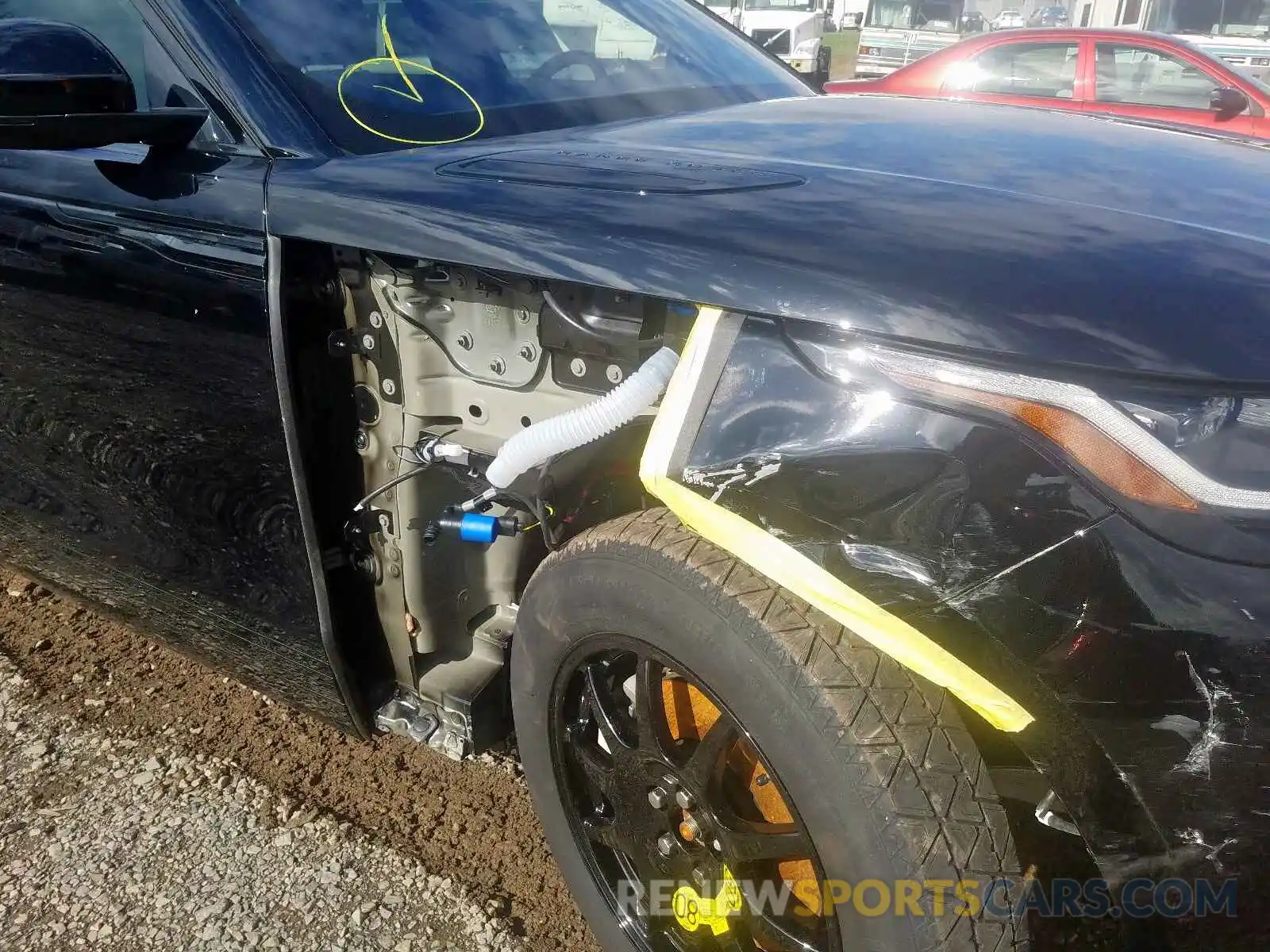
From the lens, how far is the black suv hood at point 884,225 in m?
1.08

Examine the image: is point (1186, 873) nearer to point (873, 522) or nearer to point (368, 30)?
point (873, 522)

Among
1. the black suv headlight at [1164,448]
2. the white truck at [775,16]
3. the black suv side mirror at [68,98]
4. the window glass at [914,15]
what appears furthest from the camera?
the window glass at [914,15]

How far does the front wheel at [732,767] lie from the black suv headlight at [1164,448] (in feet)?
1.09

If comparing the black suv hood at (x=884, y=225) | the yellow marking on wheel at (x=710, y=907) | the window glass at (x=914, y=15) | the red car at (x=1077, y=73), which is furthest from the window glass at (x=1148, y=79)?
the window glass at (x=914, y=15)

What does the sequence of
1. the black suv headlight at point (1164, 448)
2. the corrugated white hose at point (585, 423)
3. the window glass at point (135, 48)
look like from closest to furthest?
1. the black suv headlight at point (1164, 448)
2. the corrugated white hose at point (585, 423)
3. the window glass at point (135, 48)

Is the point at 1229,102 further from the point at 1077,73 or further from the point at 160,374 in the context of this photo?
the point at 160,374

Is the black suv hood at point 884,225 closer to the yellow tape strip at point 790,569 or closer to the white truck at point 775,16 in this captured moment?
the yellow tape strip at point 790,569

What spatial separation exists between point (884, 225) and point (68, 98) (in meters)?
1.27

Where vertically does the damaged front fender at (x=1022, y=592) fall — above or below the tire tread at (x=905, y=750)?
above

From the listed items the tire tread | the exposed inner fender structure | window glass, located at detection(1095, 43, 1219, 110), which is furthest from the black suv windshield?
window glass, located at detection(1095, 43, 1219, 110)

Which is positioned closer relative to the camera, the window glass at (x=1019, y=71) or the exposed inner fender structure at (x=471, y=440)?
the exposed inner fender structure at (x=471, y=440)

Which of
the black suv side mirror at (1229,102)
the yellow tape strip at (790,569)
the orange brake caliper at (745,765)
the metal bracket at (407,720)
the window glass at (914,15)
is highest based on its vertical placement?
the window glass at (914,15)

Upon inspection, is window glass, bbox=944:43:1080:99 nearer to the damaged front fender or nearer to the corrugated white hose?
the corrugated white hose

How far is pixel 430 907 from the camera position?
191cm
